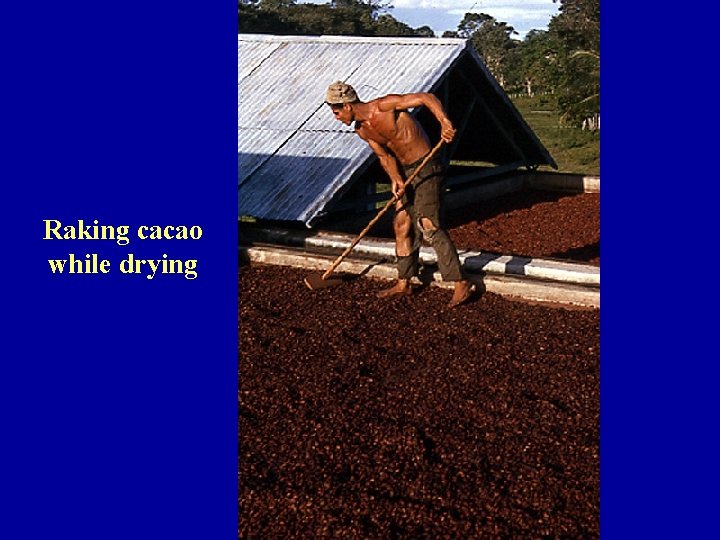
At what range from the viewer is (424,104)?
8258 mm

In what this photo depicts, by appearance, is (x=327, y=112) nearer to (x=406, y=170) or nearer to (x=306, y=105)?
(x=306, y=105)

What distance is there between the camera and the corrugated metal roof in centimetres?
1138

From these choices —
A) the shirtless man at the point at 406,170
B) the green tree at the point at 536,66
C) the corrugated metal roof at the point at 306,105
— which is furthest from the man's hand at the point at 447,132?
the green tree at the point at 536,66

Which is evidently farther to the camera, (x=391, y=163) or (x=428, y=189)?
(x=391, y=163)

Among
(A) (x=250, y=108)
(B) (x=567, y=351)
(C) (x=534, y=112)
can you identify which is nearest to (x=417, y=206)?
(B) (x=567, y=351)

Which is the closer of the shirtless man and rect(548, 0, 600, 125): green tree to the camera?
the shirtless man

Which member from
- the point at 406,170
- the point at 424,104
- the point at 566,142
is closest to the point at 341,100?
the point at 424,104

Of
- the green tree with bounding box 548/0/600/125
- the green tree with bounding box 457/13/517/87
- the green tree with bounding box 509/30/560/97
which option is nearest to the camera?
the green tree with bounding box 548/0/600/125

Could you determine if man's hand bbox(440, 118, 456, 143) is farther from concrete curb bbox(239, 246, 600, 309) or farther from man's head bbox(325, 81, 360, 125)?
concrete curb bbox(239, 246, 600, 309)

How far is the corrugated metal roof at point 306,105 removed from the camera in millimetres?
11383

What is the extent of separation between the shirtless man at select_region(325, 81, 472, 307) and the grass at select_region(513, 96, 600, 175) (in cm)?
1268

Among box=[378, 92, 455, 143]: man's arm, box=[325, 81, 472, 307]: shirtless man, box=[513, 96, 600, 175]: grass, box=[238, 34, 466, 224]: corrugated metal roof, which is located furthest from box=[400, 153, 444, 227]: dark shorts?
box=[513, 96, 600, 175]: grass

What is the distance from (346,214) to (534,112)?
26.1 metres

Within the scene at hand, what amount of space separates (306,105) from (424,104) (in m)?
5.05
